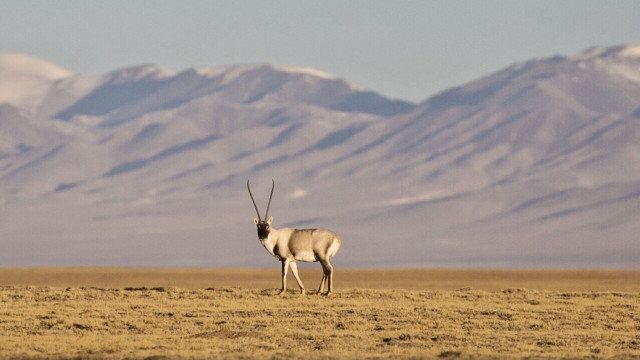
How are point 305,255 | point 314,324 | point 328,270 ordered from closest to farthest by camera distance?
point 314,324
point 305,255
point 328,270

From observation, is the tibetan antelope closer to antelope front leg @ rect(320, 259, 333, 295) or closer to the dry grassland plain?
antelope front leg @ rect(320, 259, 333, 295)

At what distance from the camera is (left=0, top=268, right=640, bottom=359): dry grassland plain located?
103 feet

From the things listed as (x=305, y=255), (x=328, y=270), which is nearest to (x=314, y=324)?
(x=305, y=255)

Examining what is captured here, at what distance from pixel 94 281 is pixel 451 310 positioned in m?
29.1

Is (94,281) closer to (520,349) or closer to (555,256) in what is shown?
(520,349)

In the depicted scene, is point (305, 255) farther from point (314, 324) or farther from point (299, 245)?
point (314, 324)

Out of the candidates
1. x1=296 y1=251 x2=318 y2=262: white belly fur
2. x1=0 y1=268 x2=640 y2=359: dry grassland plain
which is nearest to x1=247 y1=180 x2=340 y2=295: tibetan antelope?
x1=296 y1=251 x2=318 y2=262: white belly fur

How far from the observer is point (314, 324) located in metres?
35.7

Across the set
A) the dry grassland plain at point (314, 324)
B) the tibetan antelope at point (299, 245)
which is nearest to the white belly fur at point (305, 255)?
the tibetan antelope at point (299, 245)

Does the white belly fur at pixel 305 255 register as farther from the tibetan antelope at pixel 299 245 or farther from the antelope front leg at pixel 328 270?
the antelope front leg at pixel 328 270

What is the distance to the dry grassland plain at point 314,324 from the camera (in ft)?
103

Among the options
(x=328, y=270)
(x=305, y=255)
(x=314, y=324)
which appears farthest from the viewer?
(x=328, y=270)

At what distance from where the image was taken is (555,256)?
19038cm

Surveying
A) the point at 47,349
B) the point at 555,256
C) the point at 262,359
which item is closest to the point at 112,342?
the point at 47,349
